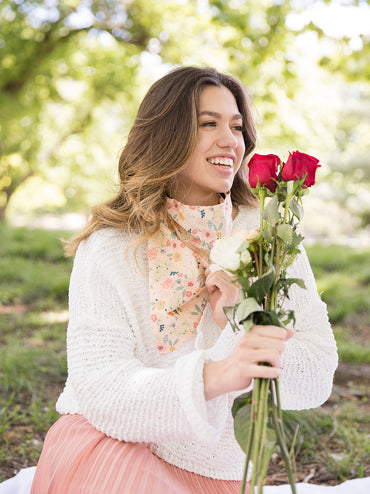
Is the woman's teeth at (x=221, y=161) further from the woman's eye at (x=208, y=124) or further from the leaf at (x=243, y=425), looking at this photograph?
the leaf at (x=243, y=425)

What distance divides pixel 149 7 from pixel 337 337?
15.6ft

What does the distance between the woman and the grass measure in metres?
0.45

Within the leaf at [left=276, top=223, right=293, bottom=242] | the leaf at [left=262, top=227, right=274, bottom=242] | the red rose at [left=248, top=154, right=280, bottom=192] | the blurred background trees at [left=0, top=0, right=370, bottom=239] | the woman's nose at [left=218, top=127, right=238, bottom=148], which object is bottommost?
the leaf at [left=262, top=227, right=274, bottom=242]

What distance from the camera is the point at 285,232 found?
142 centimetres

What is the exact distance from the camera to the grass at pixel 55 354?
2.94 m

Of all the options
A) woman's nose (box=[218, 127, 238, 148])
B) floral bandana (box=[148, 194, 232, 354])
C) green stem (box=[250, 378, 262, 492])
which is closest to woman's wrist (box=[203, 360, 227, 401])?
green stem (box=[250, 378, 262, 492])

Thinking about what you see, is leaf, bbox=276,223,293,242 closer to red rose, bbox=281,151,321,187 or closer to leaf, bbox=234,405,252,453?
red rose, bbox=281,151,321,187

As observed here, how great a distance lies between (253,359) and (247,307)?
15 centimetres

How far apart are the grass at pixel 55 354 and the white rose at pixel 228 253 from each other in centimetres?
70

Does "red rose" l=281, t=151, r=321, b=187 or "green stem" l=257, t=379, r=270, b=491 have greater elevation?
"red rose" l=281, t=151, r=321, b=187

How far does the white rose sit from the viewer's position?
1.43 meters

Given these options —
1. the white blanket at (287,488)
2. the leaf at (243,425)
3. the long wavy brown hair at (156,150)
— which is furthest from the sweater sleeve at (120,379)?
the white blanket at (287,488)

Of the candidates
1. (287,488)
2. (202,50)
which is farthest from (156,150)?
(202,50)

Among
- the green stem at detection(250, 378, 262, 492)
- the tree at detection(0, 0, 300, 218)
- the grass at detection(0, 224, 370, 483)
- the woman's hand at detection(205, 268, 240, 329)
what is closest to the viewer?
the green stem at detection(250, 378, 262, 492)
